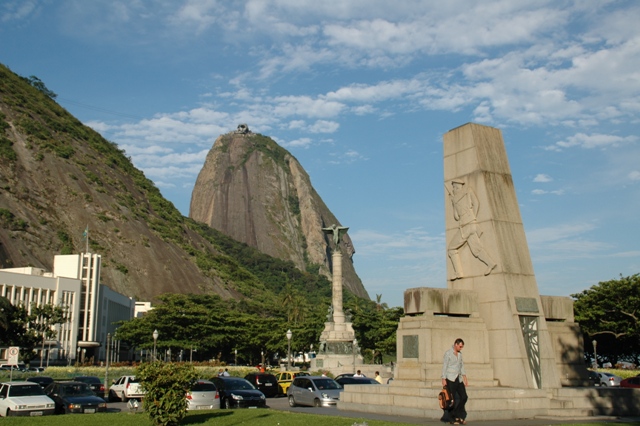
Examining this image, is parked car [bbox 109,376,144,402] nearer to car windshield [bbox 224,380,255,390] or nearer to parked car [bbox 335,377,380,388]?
car windshield [bbox 224,380,255,390]

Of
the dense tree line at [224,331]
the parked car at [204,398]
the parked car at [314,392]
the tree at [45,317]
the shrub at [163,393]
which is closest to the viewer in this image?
the shrub at [163,393]

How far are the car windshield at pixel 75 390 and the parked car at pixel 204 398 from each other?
4763 millimetres

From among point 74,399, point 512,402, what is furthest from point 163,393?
point 74,399

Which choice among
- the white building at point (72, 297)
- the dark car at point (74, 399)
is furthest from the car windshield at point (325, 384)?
the white building at point (72, 297)

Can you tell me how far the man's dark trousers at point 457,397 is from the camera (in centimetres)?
1240

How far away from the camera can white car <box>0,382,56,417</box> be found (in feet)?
62.8

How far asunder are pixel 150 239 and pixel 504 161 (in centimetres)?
10502

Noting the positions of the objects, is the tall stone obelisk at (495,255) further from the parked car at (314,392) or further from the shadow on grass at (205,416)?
the parked car at (314,392)

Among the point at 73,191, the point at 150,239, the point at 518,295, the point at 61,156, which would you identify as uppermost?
the point at 61,156

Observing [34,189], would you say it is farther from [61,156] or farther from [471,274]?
[471,274]

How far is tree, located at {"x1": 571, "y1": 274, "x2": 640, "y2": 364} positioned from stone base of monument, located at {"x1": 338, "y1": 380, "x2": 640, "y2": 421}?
110ft

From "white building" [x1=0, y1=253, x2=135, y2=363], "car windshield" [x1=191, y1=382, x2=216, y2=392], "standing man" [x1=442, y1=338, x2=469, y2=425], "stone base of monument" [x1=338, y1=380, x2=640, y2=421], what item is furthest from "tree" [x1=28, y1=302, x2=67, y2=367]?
"standing man" [x1=442, y1=338, x2=469, y2=425]

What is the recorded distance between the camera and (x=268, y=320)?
80.5m

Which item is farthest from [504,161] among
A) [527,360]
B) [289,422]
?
[289,422]
